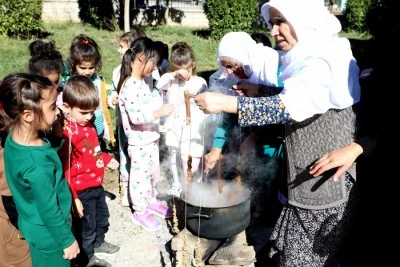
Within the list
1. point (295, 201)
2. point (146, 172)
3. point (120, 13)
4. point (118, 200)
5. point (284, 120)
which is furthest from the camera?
point (120, 13)

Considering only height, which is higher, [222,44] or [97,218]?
[222,44]

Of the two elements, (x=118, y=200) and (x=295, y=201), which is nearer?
(x=295, y=201)

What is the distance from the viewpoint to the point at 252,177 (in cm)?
419

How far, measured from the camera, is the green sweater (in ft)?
7.20

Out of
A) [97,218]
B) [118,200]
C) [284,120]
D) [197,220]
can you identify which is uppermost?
[284,120]

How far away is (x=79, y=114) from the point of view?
3.03 metres

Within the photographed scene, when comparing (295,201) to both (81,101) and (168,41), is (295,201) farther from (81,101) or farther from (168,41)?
(168,41)

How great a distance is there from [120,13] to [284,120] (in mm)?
14890

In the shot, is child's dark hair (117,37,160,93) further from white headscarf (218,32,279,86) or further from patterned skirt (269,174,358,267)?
patterned skirt (269,174,358,267)

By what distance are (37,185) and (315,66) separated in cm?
161

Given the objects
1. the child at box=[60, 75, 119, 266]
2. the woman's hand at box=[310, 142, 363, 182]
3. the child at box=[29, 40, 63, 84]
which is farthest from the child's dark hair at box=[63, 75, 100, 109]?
the woman's hand at box=[310, 142, 363, 182]

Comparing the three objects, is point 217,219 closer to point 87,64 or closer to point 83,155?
point 83,155

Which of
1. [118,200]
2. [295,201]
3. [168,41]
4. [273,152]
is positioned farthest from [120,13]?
[295,201]

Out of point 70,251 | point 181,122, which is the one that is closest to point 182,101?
point 181,122
